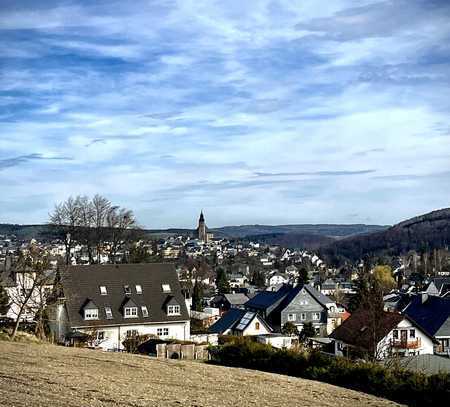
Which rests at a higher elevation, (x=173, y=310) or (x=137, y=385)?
(x=173, y=310)

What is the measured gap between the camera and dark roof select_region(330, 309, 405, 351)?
31.3m

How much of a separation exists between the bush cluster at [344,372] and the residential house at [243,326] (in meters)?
19.1

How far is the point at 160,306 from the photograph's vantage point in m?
38.4

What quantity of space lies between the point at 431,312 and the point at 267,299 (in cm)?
1723

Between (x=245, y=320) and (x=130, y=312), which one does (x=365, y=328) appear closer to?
(x=130, y=312)

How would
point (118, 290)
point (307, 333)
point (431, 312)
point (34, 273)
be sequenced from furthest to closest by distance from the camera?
point (431, 312) → point (307, 333) → point (118, 290) → point (34, 273)

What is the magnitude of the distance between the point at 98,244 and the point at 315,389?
3162 cm

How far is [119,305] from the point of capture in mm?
37781

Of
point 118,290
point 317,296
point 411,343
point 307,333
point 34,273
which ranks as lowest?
point 307,333

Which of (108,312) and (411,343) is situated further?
(411,343)

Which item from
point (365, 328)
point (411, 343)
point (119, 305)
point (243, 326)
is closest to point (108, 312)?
point (119, 305)

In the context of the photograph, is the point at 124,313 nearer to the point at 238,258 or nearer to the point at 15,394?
the point at 15,394

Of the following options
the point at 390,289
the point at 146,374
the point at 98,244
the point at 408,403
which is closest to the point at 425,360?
the point at 408,403

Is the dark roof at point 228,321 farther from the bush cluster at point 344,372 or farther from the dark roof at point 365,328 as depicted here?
the bush cluster at point 344,372
